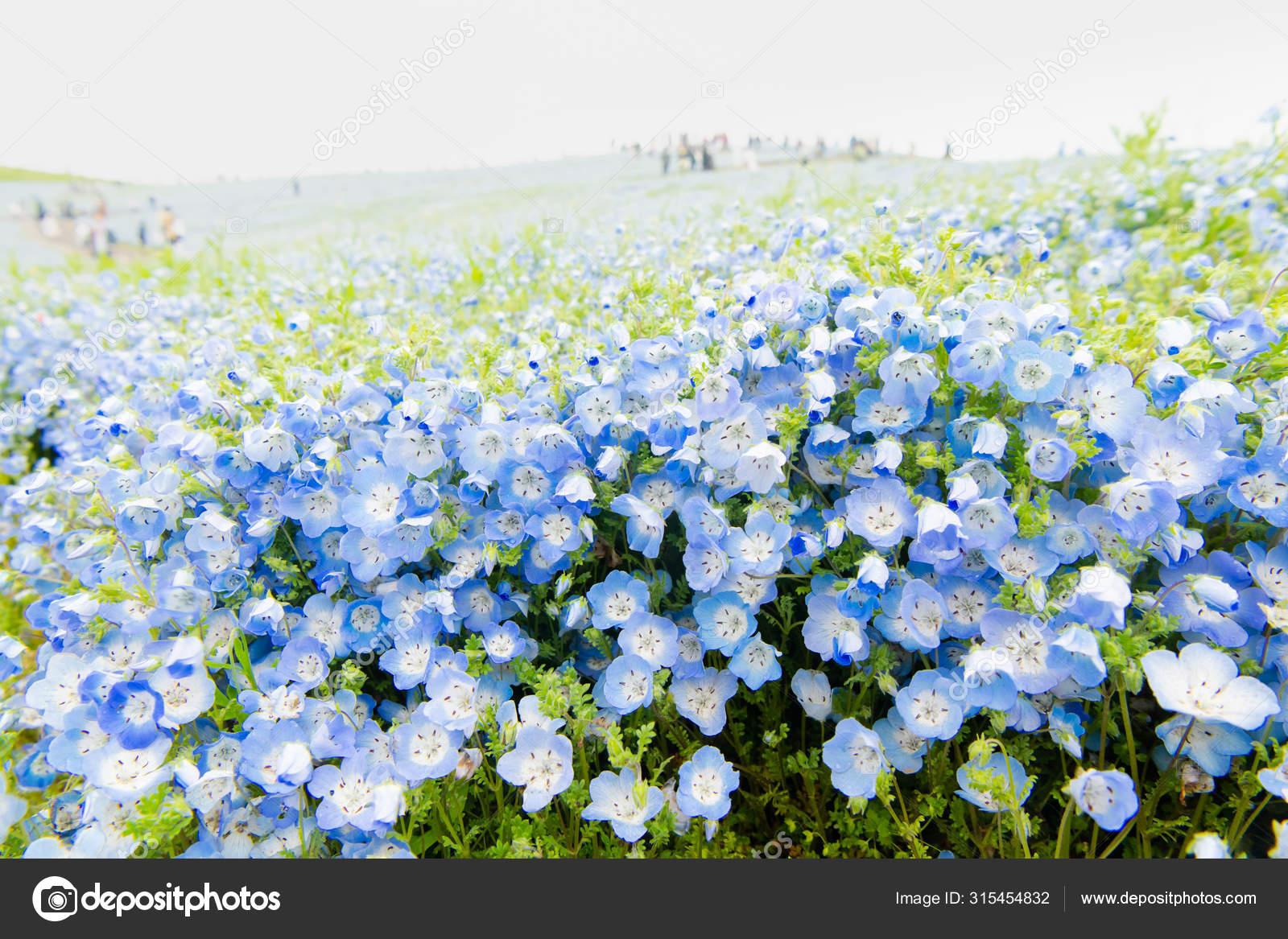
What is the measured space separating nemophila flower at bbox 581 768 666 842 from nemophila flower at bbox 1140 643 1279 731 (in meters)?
0.85

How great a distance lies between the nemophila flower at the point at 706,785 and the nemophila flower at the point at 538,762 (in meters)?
0.22

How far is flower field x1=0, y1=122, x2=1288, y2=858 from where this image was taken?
129cm

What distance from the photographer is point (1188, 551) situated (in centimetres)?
133

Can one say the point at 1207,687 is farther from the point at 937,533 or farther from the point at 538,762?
the point at 538,762

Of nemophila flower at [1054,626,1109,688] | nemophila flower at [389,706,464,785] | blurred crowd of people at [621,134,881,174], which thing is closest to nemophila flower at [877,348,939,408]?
nemophila flower at [1054,626,1109,688]

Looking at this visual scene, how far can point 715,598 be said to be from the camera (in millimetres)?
1472

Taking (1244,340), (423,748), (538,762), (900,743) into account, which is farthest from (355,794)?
(1244,340)

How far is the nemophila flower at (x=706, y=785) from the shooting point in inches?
52.5

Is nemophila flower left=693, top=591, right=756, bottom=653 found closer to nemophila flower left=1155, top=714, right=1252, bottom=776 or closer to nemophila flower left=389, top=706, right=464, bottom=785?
nemophila flower left=389, top=706, right=464, bottom=785

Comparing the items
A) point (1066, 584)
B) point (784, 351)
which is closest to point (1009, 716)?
point (1066, 584)

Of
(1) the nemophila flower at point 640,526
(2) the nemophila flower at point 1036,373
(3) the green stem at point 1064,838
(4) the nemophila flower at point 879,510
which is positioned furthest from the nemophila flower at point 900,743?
(2) the nemophila flower at point 1036,373
